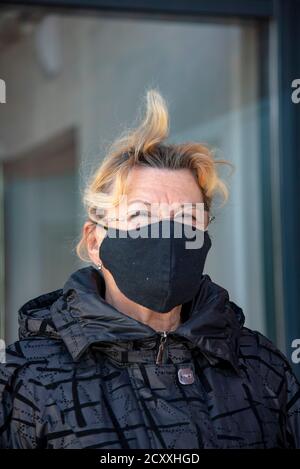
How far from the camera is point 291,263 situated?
362cm

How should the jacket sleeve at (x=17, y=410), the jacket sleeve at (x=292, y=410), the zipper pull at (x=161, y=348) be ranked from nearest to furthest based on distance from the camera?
the jacket sleeve at (x=17, y=410), the zipper pull at (x=161, y=348), the jacket sleeve at (x=292, y=410)

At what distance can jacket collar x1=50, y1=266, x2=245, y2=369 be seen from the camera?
1.68 meters

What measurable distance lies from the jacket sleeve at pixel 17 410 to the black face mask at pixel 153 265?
0.31 metres

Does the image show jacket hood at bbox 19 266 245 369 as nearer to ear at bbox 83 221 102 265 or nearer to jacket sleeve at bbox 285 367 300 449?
ear at bbox 83 221 102 265

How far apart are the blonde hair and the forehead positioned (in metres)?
0.02

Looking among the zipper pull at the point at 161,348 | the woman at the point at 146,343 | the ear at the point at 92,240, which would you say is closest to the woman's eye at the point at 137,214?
the woman at the point at 146,343

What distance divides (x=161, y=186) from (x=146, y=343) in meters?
0.37

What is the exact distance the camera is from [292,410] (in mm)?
1860

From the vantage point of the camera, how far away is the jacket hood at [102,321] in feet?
5.52

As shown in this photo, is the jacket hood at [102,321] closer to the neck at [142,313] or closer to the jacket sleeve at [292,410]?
the neck at [142,313]

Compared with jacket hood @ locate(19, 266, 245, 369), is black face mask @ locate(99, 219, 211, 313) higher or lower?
higher

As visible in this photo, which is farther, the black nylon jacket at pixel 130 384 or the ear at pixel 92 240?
the ear at pixel 92 240

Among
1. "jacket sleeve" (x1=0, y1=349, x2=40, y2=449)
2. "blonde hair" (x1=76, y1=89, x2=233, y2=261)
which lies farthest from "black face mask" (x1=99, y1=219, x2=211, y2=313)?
"jacket sleeve" (x1=0, y1=349, x2=40, y2=449)

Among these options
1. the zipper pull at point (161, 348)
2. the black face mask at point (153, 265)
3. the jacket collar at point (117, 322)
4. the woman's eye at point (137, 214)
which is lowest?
the zipper pull at point (161, 348)
